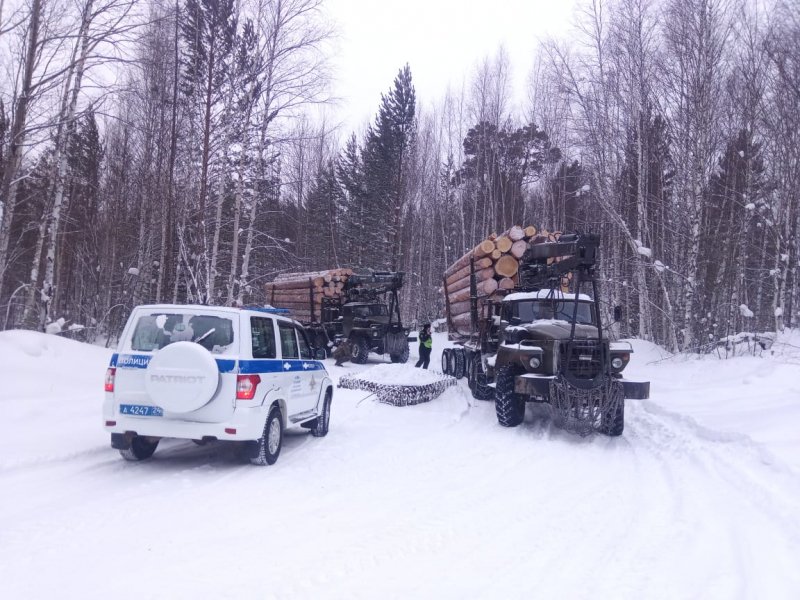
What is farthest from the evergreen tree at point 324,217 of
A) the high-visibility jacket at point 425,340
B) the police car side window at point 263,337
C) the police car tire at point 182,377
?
the police car tire at point 182,377

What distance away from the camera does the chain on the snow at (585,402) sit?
27.9 feet

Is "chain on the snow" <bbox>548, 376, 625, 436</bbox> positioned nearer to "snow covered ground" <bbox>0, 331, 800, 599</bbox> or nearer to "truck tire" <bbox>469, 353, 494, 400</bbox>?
"snow covered ground" <bbox>0, 331, 800, 599</bbox>

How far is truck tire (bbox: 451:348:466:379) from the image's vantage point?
54.3 ft

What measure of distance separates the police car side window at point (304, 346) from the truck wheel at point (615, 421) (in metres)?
4.65

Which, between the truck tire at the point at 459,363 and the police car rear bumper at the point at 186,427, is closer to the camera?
the police car rear bumper at the point at 186,427

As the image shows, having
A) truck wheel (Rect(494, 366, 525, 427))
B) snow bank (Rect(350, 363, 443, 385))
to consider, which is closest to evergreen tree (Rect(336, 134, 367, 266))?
snow bank (Rect(350, 363, 443, 385))

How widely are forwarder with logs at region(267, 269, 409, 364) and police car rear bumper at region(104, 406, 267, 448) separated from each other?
42.3 feet

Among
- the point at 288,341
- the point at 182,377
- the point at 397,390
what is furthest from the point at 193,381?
the point at 397,390

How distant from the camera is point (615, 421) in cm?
883

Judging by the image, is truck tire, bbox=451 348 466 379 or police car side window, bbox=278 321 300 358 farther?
truck tire, bbox=451 348 466 379

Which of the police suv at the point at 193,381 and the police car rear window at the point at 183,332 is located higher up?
the police car rear window at the point at 183,332

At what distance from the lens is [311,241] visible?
40.9 meters

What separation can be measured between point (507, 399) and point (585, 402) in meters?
1.45

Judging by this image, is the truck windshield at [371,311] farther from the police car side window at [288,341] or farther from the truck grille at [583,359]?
the police car side window at [288,341]
